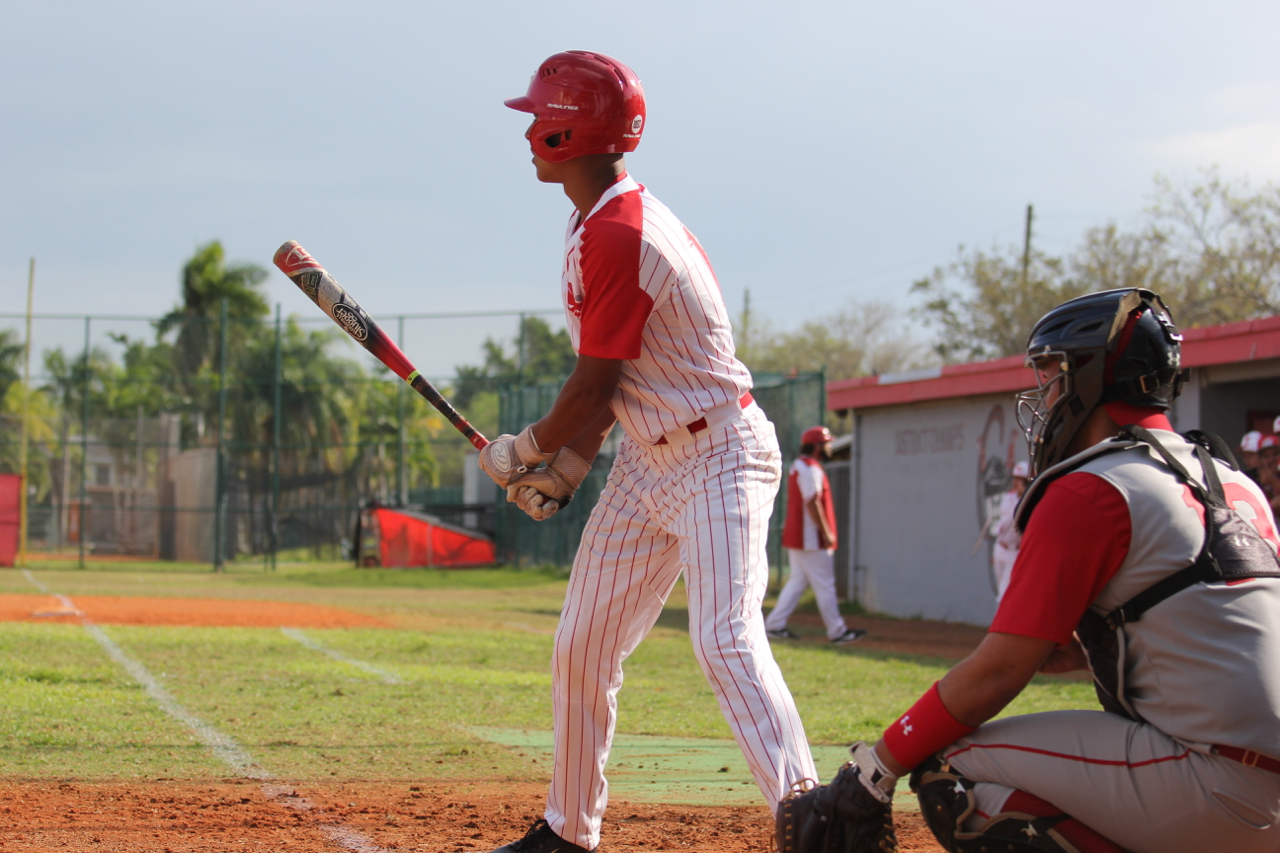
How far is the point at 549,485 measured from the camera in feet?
11.5

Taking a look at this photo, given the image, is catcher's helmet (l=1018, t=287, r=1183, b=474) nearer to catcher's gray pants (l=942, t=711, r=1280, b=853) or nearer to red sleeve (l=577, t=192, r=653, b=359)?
catcher's gray pants (l=942, t=711, r=1280, b=853)

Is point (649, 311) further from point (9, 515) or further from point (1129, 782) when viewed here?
point (9, 515)

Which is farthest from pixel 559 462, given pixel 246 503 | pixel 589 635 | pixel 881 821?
pixel 246 503

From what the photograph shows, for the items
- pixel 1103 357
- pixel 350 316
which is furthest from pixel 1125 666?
pixel 350 316

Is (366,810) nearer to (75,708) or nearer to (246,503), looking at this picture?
(75,708)

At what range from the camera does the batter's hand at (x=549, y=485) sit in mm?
3482

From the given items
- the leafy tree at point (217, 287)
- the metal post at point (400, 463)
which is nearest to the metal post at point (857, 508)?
the metal post at point (400, 463)

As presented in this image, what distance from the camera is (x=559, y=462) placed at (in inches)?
140

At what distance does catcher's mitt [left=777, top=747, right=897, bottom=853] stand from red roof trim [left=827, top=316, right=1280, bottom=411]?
31.9 ft

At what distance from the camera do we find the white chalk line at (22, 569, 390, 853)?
382 centimetres

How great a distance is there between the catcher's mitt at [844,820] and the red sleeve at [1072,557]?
482 millimetres

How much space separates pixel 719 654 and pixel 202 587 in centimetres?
1846

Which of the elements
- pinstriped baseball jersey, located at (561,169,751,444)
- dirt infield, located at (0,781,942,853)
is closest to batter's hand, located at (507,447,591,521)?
pinstriped baseball jersey, located at (561,169,751,444)

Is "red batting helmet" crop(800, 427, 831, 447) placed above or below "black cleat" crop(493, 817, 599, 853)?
above
